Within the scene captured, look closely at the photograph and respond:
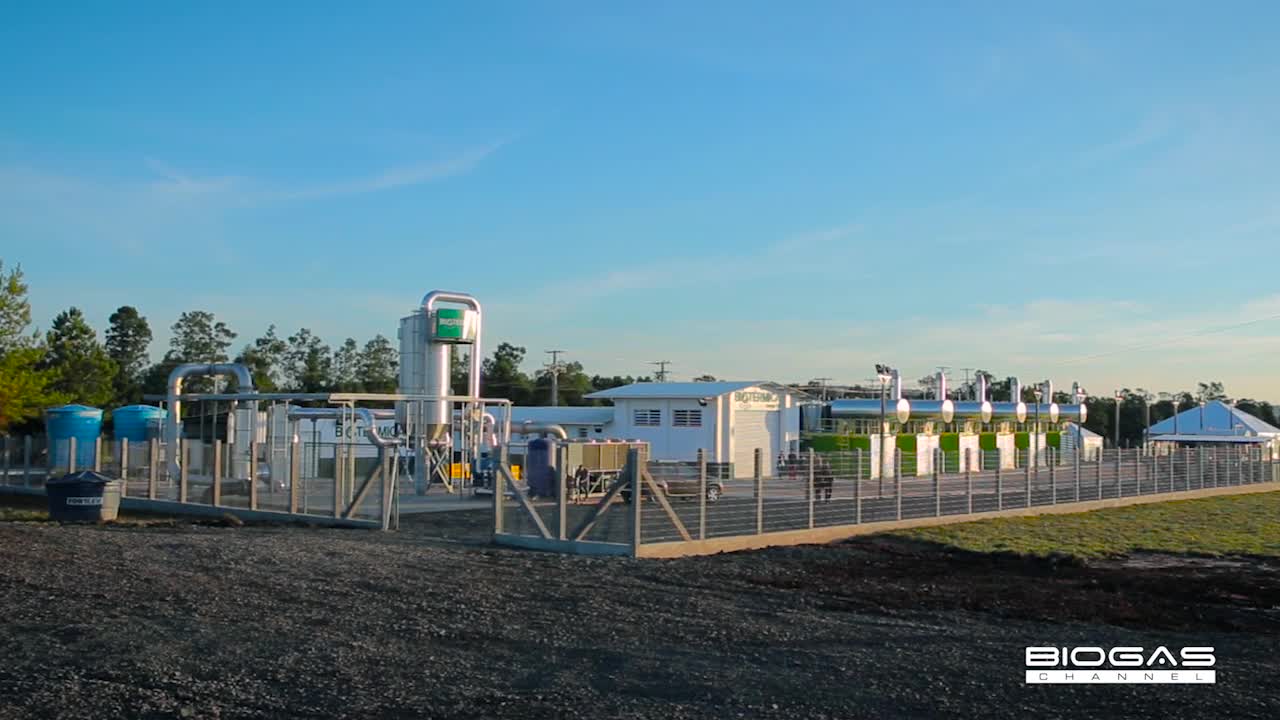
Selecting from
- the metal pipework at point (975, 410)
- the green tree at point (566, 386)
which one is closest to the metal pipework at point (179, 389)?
the metal pipework at point (975, 410)

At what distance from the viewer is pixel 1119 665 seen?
28.5ft

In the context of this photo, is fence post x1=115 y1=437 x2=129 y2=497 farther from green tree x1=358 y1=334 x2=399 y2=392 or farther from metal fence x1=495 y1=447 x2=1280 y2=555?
green tree x1=358 y1=334 x2=399 y2=392

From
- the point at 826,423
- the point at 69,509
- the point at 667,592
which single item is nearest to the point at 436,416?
the point at 69,509

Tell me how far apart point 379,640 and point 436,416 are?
24977 mm

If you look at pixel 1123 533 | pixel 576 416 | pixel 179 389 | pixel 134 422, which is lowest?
pixel 1123 533

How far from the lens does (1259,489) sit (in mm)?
42781

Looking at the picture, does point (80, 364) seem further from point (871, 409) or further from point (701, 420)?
point (871, 409)

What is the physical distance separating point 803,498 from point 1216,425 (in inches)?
2502

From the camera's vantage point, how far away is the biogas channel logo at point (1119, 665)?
804cm

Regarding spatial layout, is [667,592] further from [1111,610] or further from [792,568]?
[1111,610]

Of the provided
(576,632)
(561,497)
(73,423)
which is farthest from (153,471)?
(576,632)

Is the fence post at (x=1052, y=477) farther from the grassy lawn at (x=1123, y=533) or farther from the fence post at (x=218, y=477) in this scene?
the fence post at (x=218, y=477)

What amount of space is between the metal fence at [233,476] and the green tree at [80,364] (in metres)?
26.7

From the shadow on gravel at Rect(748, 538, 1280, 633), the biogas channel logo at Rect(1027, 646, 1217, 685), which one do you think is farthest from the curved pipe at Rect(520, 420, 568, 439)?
the biogas channel logo at Rect(1027, 646, 1217, 685)
